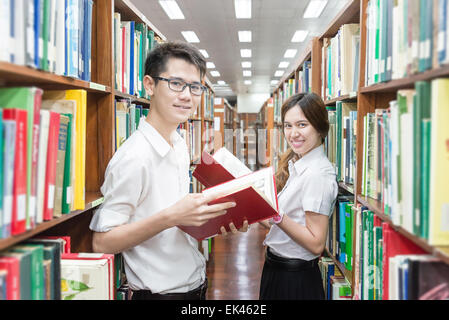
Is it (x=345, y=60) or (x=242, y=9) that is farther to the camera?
(x=242, y=9)

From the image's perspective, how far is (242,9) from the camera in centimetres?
578

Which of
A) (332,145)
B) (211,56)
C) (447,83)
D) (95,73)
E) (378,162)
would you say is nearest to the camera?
(447,83)

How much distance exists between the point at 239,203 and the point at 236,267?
9.28ft

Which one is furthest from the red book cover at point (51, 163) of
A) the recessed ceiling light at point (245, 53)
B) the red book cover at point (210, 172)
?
the recessed ceiling light at point (245, 53)

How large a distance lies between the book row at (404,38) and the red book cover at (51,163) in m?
0.90

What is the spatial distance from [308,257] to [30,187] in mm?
1294

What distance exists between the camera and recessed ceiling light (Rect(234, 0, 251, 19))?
547 cm

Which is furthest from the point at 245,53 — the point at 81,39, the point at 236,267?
the point at 81,39

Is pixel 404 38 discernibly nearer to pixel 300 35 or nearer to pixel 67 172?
pixel 67 172

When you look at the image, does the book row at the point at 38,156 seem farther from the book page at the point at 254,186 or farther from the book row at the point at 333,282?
the book row at the point at 333,282
